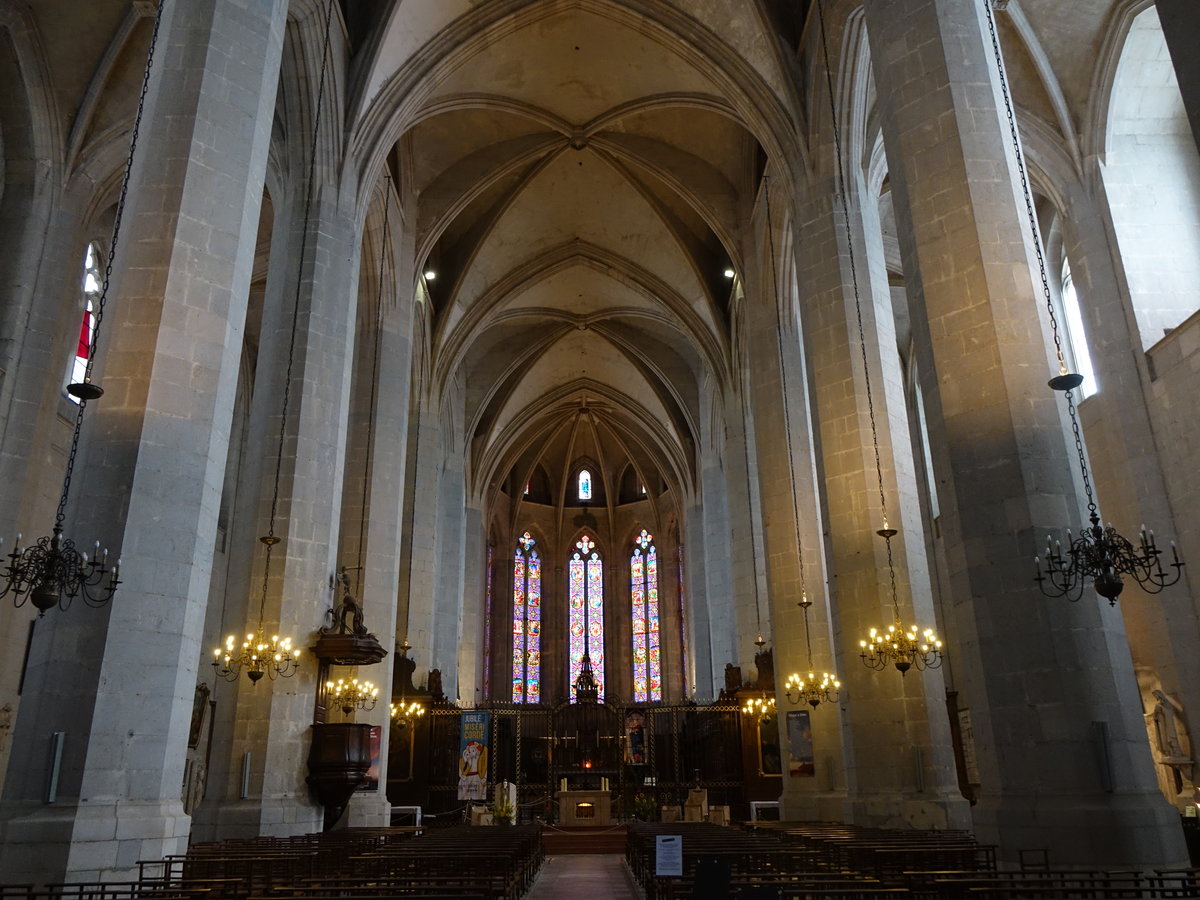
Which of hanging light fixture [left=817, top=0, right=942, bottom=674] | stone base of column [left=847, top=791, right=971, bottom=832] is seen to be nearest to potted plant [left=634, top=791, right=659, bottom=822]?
stone base of column [left=847, top=791, right=971, bottom=832]

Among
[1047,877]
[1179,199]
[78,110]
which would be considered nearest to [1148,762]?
[1047,877]

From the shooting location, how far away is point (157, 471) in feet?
25.9

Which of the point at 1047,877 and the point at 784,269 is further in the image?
the point at 784,269

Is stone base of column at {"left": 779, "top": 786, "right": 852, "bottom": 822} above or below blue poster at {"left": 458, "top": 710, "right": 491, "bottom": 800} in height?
below

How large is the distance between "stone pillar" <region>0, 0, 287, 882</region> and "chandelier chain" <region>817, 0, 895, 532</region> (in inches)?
347

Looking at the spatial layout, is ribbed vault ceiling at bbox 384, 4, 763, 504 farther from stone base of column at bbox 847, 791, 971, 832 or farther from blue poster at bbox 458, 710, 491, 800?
stone base of column at bbox 847, 791, 971, 832

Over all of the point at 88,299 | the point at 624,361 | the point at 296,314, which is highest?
the point at 624,361

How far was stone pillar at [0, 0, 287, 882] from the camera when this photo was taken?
7055 mm

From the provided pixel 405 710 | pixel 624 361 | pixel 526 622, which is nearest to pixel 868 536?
pixel 405 710

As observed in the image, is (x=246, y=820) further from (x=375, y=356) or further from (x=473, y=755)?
(x=473, y=755)

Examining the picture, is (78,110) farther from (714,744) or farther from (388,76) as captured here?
(714,744)

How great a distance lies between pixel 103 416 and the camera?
25.9 ft

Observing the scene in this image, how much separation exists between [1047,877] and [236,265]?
28.2ft

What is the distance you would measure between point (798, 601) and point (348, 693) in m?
8.36
